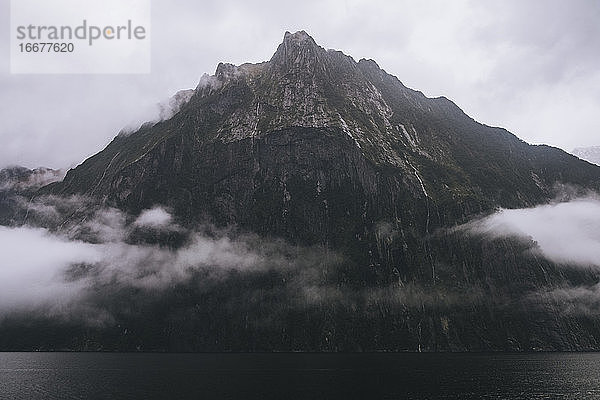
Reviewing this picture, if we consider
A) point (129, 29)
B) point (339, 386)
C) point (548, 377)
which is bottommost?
point (548, 377)

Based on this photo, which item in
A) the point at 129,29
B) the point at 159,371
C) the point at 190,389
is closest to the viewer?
the point at 129,29

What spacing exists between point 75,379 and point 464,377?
102m

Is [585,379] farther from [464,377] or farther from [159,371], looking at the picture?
[159,371]

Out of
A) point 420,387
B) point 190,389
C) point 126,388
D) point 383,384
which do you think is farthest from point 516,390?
point 126,388

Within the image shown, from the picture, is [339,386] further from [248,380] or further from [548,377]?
[548,377]

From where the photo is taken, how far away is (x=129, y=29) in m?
89.3

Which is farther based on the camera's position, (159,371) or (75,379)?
(159,371)

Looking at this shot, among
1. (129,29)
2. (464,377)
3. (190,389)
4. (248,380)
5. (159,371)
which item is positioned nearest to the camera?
(129,29)

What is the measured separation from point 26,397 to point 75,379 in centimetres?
3410

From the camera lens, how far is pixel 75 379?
407ft

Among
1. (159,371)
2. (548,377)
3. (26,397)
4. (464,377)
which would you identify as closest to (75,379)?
(159,371)

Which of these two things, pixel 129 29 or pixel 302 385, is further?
pixel 302 385

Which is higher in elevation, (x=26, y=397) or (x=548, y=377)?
(x=26, y=397)

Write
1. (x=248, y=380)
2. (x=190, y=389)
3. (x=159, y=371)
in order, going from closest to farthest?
(x=190, y=389), (x=248, y=380), (x=159, y=371)
